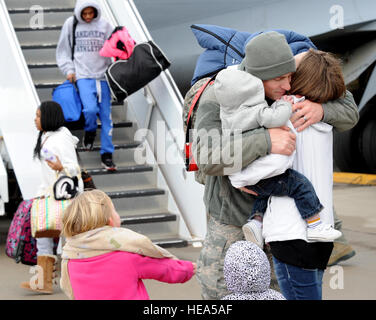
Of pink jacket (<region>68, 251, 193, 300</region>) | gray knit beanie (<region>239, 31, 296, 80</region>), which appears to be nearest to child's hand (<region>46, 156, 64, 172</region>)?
pink jacket (<region>68, 251, 193, 300</region>)

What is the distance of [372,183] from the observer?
431 inches

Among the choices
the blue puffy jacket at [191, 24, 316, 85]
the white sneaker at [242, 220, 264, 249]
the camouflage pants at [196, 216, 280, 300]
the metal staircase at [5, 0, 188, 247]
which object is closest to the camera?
the white sneaker at [242, 220, 264, 249]

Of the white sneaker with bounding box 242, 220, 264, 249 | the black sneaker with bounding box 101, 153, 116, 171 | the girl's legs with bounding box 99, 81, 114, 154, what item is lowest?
the black sneaker with bounding box 101, 153, 116, 171

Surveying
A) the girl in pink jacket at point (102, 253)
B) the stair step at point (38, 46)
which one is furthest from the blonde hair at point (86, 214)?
the stair step at point (38, 46)

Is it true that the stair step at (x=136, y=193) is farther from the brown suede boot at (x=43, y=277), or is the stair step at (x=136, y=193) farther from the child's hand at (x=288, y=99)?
the child's hand at (x=288, y=99)

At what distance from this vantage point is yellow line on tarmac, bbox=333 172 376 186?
36.0 feet

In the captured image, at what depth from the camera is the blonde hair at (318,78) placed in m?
2.46

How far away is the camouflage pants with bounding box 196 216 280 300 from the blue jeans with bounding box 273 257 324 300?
0.20 m

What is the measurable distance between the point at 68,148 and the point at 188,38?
644cm

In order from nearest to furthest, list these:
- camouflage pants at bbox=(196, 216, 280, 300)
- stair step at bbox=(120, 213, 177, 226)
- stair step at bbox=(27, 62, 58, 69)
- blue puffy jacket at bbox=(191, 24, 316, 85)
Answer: camouflage pants at bbox=(196, 216, 280, 300) < blue puffy jacket at bbox=(191, 24, 316, 85) < stair step at bbox=(120, 213, 177, 226) < stair step at bbox=(27, 62, 58, 69)

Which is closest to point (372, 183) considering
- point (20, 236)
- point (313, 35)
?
point (313, 35)

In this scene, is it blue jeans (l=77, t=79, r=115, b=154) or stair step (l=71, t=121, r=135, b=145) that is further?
stair step (l=71, t=121, r=135, b=145)

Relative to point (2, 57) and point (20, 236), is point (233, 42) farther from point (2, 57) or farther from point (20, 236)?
point (2, 57)

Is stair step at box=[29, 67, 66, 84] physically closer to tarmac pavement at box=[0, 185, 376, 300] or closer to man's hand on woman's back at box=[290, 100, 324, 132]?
tarmac pavement at box=[0, 185, 376, 300]
